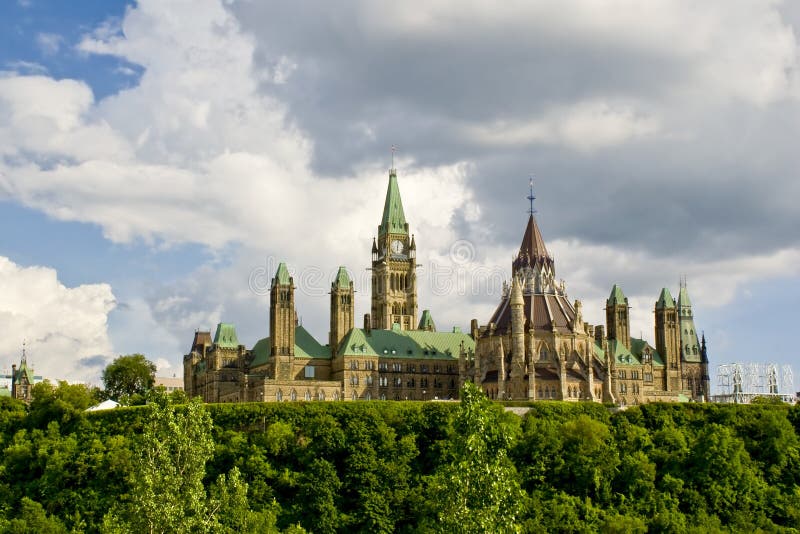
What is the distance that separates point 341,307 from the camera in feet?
551

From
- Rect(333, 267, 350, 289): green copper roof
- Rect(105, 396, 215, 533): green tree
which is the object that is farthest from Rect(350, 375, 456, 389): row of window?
Rect(105, 396, 215, 533): green tree

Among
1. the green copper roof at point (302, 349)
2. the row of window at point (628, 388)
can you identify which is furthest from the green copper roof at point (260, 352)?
the row of window at point (628, 388)

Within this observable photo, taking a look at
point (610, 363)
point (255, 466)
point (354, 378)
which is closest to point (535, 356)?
point (610, 363)

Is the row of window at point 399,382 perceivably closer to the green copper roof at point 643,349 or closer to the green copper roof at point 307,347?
the green copper roof at point 307,347

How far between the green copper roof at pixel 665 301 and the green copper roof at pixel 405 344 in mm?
31848

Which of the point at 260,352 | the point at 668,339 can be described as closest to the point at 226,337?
the point at 260,352

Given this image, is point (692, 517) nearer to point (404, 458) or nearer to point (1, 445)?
point (404, 458)

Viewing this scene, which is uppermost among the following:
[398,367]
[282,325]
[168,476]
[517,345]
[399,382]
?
[282,325]

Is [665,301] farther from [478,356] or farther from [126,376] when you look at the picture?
[126,376]

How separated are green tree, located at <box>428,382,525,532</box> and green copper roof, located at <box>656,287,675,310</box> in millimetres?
119112

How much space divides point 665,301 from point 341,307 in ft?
169

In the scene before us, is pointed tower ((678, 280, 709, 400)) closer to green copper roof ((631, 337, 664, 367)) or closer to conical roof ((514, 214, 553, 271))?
green copper roof ((631, 337, 664, 367))

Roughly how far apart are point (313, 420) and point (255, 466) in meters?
9.98

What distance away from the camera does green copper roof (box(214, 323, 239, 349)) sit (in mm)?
172000
